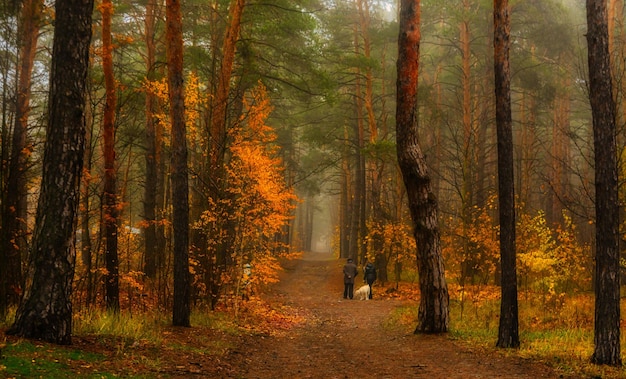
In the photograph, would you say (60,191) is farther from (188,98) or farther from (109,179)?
(188,98)

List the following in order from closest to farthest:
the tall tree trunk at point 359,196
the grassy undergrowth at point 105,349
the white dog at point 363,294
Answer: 1. the grassy undergrowth at point 105,349
2. the white dog at point 363,294
3. the tall tree trunk at point 359,196

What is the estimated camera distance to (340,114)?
27.5 metres

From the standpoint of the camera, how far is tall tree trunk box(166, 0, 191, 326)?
973cm

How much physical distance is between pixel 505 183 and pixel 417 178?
6.29 ft

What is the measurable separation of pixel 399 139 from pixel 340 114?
17.5 m

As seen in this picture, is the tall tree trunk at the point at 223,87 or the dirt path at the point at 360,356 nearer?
the dirt path at the point at 360,356

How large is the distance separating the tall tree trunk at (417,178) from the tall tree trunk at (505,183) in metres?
1.59

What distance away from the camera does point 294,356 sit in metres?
8.99

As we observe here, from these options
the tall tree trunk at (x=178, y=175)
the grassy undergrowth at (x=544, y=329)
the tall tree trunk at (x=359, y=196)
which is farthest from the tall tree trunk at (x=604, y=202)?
the tall tree trunk at (x=359, y=196)

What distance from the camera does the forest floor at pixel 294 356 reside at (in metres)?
5.96

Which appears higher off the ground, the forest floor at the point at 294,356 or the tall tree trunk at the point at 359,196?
the tall tree trunk at the point at 359,196

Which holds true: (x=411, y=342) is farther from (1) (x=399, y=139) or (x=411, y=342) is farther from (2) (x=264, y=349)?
(1) (x=399, y=139)

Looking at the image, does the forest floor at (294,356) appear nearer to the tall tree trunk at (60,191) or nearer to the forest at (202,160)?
the tall tree trunk at (60,191)

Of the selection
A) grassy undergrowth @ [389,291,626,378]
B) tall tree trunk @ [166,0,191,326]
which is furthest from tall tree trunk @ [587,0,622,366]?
tall tree trunk @ [166,0,191,326]
